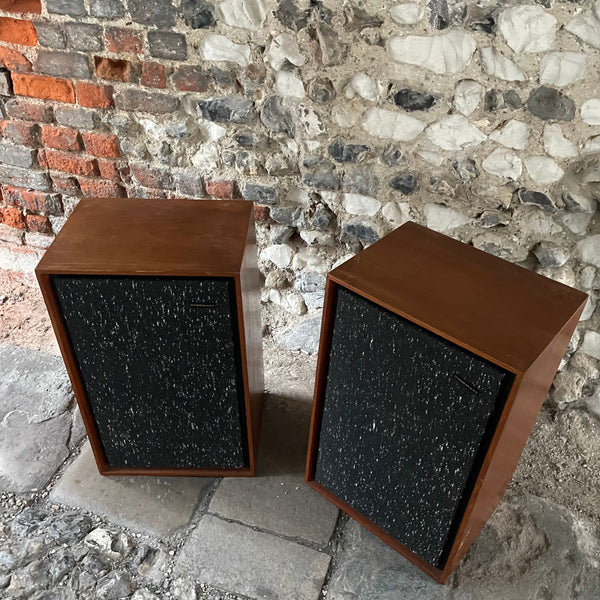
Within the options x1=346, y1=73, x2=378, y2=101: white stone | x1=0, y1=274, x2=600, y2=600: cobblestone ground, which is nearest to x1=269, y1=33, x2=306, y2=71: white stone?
x1=346, y1=73, x2=378, y2=101: white stone

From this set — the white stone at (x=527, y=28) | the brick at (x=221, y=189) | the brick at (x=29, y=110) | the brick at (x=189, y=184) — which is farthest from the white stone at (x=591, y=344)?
the brick at (x=29, y=110)

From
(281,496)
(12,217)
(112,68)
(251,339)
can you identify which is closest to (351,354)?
(251,339)

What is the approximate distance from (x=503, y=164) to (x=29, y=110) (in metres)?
1.46

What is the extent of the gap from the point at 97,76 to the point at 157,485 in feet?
3.95

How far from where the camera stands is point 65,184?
2062 millimetres

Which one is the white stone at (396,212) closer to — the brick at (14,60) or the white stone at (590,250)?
the white stone at (590,250)

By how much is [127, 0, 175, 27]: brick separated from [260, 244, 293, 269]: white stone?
2.38 ft

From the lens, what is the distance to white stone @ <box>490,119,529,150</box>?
1477mm

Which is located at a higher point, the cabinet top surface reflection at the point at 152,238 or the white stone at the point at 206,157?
the cabinet top surface reflection at the point at 152,238

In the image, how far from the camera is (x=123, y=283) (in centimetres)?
129

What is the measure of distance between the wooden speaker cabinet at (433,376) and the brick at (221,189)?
0.66 m

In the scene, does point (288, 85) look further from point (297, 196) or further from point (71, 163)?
point (71, 163)

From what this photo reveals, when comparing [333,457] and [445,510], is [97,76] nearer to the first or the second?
[333,457]

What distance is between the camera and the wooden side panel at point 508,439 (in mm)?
1130
